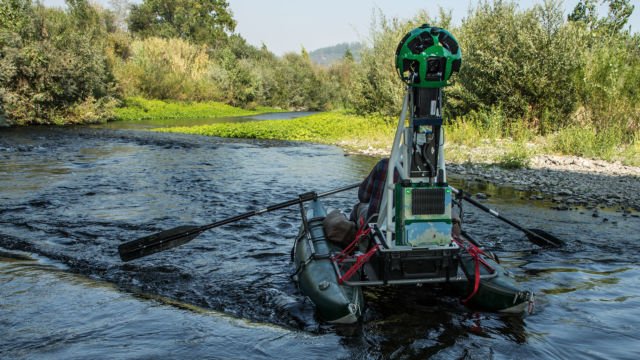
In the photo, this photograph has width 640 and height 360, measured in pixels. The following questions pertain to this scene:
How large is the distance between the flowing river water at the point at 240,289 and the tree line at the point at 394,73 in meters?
6.38

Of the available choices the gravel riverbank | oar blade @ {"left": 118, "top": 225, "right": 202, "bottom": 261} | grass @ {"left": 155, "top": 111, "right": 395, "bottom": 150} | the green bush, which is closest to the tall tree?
the green bush

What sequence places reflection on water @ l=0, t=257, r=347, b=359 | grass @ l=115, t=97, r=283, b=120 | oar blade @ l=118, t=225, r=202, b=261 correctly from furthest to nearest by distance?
grass @ l=115, t=97, r=283, b=120, oar blade @ l=118, t=225, r=202, b=261, reflection on water @ l=0, t=257, r=347, b=359

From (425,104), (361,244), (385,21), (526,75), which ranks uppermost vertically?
(385,21)

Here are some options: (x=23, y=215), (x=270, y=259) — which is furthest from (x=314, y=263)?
(x=23, y=215)

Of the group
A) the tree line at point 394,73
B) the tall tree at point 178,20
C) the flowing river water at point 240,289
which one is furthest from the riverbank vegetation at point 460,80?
the tall tree at point 178,20

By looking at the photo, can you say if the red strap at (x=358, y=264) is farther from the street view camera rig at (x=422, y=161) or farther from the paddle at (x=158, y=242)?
the paddle at (x=158, y=242)

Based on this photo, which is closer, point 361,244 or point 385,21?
point 361,244

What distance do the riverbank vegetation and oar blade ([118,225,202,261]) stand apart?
10456mm

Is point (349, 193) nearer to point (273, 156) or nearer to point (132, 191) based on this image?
point (132, 191)

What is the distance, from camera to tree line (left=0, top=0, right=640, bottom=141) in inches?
668

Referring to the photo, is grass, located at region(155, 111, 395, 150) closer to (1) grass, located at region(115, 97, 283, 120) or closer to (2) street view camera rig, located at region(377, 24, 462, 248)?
(1) grass, located at region(115, 97, 283, 120)

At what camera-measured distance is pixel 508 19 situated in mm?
18172

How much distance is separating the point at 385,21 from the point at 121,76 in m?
21.8

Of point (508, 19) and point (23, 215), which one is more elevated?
point (508, 19)
